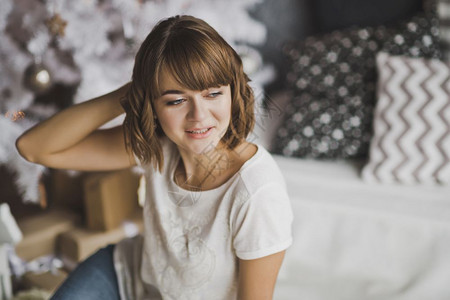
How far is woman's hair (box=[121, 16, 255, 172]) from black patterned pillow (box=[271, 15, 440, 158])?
69cm

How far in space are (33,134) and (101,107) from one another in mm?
177

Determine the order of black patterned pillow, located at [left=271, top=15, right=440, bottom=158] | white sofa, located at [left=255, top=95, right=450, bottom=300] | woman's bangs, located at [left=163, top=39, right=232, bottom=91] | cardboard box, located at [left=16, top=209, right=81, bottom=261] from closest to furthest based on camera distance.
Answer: woman's bangs, located at [left=163, top=39, right=232, bottom=91], white sofa, located at [left=255, top=95, right=450, bottom=300], black patterned pillow, located at [left=271, top=15, right=440, bottom=158], cardboard box, located at [left=16, top=209, right=81, bottom=261]

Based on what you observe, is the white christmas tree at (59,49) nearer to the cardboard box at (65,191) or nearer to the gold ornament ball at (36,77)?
the gold ornament ball at (36,77)

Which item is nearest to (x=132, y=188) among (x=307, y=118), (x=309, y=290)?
(x=307, y=118)

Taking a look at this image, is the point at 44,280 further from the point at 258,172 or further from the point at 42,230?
the point at 258,172

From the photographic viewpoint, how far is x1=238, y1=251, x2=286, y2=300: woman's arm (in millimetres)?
749

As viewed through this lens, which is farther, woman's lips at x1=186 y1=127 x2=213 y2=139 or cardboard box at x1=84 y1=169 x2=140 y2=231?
cardboard box at x1=84 y1=169 x2=140 y2=231

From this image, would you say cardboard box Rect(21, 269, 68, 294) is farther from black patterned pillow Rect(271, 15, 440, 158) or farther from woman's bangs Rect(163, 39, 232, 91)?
woman's bangs Rect(163, 39, 232, 91)

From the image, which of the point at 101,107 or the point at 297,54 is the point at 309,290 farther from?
the point at 297,54

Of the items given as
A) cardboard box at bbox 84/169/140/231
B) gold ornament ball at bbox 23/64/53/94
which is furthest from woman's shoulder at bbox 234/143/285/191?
cardboard box at bbox 84/169/140/231

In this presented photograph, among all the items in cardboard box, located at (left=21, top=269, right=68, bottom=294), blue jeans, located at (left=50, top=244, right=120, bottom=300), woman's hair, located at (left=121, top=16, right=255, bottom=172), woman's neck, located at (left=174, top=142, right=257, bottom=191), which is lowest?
cardboard box, located at (left=21, top=269, right=68, bottom=294)

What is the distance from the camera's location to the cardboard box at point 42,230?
1.59 metres

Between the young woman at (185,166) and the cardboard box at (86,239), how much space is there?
658mm

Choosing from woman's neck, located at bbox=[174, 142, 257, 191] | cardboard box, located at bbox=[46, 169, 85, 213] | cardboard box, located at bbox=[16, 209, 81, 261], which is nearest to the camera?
woman's neck, located at bbox=[174, 142, 257, 191]
